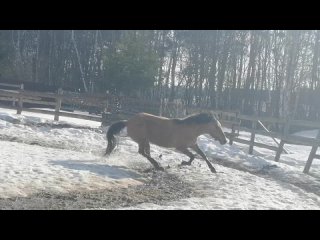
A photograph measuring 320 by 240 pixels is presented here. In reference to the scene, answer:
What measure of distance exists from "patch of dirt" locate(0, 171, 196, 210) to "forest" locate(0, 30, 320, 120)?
69.8 ft

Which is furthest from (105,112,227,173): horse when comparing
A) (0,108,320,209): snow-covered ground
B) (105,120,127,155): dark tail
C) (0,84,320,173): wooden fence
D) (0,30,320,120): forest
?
(0,30,320,120): forest

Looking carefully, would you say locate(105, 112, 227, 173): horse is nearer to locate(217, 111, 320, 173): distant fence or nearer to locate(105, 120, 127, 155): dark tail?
locate(105, 120, 127, 155): dark tail

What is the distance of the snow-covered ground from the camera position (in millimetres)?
5355

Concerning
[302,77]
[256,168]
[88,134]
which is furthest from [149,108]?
[302,77]

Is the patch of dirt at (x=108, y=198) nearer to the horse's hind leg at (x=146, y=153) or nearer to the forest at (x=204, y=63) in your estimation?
the horse's hind leg at (x=146, y=153)

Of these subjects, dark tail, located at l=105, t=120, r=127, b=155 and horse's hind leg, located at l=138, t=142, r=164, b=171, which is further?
dark tail, located at l=105, t=120, r=127, b=155

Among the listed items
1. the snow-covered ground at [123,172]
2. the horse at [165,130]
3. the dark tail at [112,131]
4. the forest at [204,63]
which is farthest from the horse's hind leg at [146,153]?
the forest at [204,63]

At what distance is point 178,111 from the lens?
51.4ft

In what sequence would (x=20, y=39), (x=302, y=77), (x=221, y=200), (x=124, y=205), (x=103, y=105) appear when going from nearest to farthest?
1. (x=124, y=205)
2. (x=221, y=200)
3. (x=103, y=105)
4. (x=302, y=77)
5. (x=20, y=39)

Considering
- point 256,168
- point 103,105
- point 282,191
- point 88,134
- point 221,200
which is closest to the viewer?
point 221,200

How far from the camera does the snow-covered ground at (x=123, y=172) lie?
5.36m

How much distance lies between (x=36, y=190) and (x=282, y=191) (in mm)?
4386

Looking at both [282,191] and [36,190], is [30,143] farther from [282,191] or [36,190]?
[282,191]

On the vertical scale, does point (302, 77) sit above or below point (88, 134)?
above
